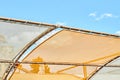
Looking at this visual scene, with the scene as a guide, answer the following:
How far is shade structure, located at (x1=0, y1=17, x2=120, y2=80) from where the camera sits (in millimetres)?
11383

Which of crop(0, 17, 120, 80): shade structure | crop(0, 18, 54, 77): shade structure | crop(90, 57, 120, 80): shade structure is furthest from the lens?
crop(90, 57, 120, 80): shade structure

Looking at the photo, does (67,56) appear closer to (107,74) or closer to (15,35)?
(15,35)

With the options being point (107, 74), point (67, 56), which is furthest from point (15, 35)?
point (107, 74)

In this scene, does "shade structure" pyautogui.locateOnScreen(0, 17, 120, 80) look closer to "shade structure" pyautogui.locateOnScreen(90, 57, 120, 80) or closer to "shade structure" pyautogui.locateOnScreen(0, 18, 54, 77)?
"shade structure" pyautogui.locateOnScreen(0, 18, 54, 77)

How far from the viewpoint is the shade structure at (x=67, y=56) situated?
11383mm

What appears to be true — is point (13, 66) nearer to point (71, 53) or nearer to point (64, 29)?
point (71, 53)

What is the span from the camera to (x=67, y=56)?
42.5 feet

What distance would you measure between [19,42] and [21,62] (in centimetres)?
163

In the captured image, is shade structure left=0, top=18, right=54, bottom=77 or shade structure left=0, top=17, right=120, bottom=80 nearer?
shade structure left=0, top=18, right=54, bottom=77

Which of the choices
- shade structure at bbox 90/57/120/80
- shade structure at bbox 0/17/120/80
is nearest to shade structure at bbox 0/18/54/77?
shade structure at bbox 0/17/120/80

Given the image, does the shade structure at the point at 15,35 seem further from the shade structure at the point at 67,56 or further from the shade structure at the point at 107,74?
the shade structure at the point at 107,74

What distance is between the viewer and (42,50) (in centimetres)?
1217

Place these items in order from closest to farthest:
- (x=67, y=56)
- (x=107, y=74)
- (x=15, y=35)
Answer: (x=15, y=35), (x=67, y=56), (x=107, y=74)

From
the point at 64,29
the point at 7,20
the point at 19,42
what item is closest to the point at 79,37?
the point at 64,29
